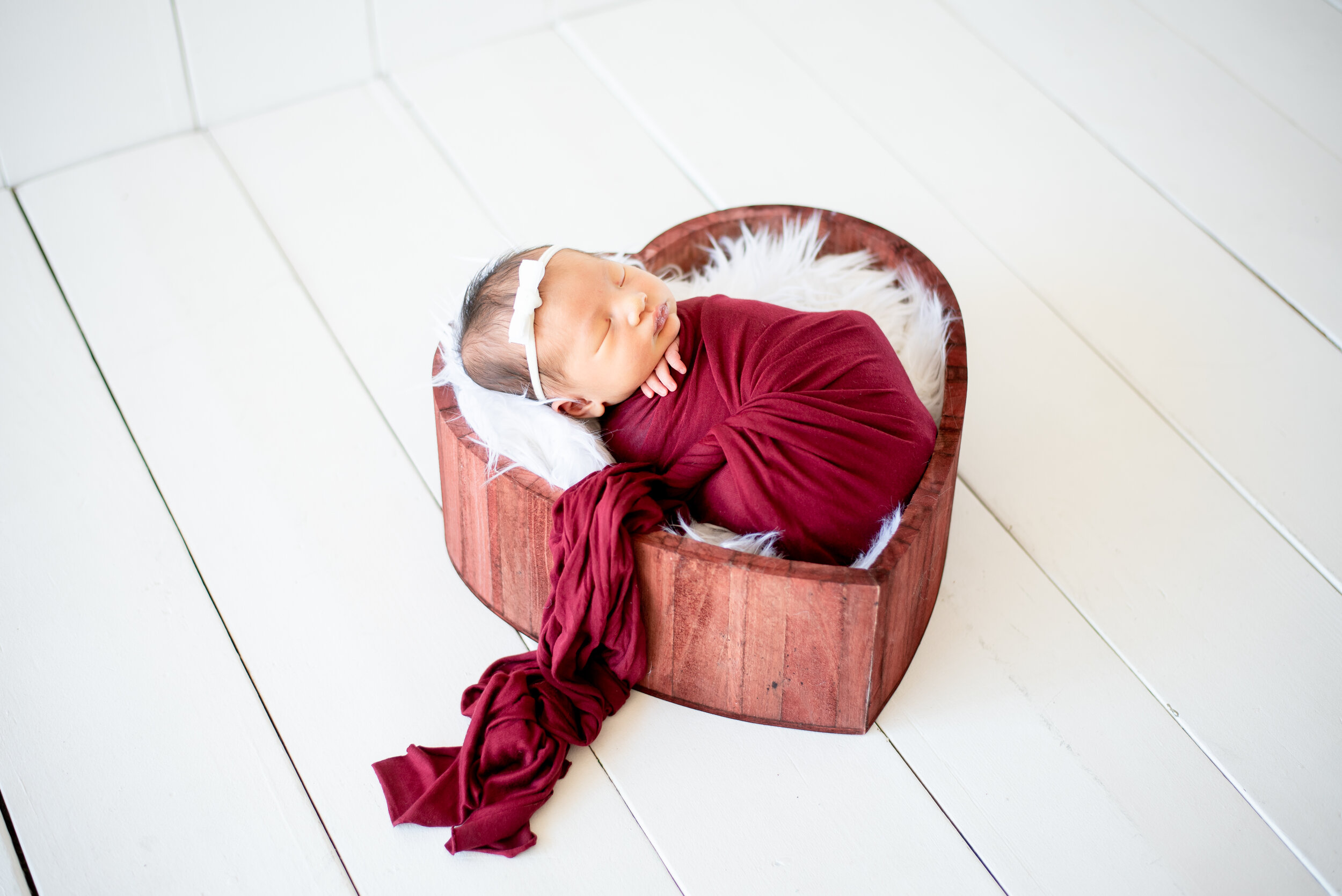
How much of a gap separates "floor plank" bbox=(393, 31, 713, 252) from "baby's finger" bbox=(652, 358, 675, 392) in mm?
469

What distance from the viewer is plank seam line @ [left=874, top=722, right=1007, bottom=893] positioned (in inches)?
40.9

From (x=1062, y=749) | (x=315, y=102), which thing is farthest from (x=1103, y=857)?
(x=315, y=102)

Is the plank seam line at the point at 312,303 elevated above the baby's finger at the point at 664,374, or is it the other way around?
the plank seam line at the point at 312,303

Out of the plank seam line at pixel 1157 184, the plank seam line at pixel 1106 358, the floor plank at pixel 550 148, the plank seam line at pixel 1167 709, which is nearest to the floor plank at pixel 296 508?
the floor plank at pixel 550 148

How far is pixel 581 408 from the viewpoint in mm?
1180

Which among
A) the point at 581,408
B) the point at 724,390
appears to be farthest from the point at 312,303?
the point at 724,390

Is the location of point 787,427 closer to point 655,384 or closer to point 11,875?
point 655,384

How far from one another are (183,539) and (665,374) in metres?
0.63

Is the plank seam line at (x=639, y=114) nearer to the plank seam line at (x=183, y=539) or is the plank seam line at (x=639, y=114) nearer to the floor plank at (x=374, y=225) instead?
the floor plank at (x=374, y=225)

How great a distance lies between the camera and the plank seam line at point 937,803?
3.41 feet

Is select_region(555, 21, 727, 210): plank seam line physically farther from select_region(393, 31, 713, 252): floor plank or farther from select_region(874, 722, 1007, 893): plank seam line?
select_region(874, 722, 1007, 893): plank seam line

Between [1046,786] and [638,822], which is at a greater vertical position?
[638,822]

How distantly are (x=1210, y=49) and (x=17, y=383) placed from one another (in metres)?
1.94

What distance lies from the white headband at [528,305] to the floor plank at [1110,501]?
60 cm
